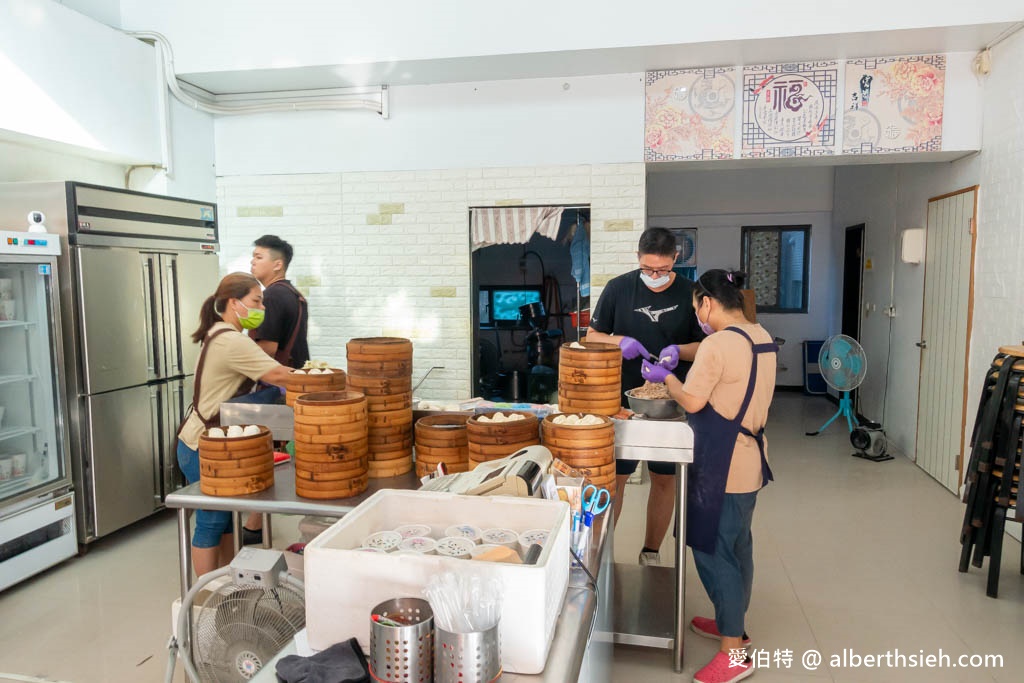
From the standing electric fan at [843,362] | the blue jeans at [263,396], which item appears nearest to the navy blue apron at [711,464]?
the blue jeans at [263,396]

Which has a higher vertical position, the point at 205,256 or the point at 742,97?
the point at 742,97

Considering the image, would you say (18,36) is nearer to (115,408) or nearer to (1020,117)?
(115,408)

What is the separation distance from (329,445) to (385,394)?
0.28 m

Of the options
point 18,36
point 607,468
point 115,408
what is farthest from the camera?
point 115,408

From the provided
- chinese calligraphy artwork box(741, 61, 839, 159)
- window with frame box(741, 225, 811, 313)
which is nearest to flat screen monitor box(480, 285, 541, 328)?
chinese calligraphy artwork box(741, 61, 839, 159)

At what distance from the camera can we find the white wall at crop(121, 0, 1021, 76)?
172 inches

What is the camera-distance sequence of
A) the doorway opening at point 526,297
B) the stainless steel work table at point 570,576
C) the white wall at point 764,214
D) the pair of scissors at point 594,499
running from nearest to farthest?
the stainless steel work table at point 570,576
the pair of scissors at point 594,499
the doorway opening at point 526,297
the white wall at point 764,214

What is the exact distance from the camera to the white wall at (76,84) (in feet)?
13.2

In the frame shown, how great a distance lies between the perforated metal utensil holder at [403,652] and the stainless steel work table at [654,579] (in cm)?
144

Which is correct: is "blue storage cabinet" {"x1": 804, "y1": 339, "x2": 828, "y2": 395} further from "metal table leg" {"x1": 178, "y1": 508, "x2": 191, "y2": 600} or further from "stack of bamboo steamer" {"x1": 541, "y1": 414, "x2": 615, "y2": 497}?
"metal table leg" {"x1": 178, "y1": 508, "x2": 191, "y2": 600}

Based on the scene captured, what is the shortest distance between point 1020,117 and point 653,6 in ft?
7.73

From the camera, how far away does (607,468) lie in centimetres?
227

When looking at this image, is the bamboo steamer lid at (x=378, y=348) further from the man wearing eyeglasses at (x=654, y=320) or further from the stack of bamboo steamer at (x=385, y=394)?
the man wearing eyeglasses at (x=654, y=320)

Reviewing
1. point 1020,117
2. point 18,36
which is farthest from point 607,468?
point 18,36
